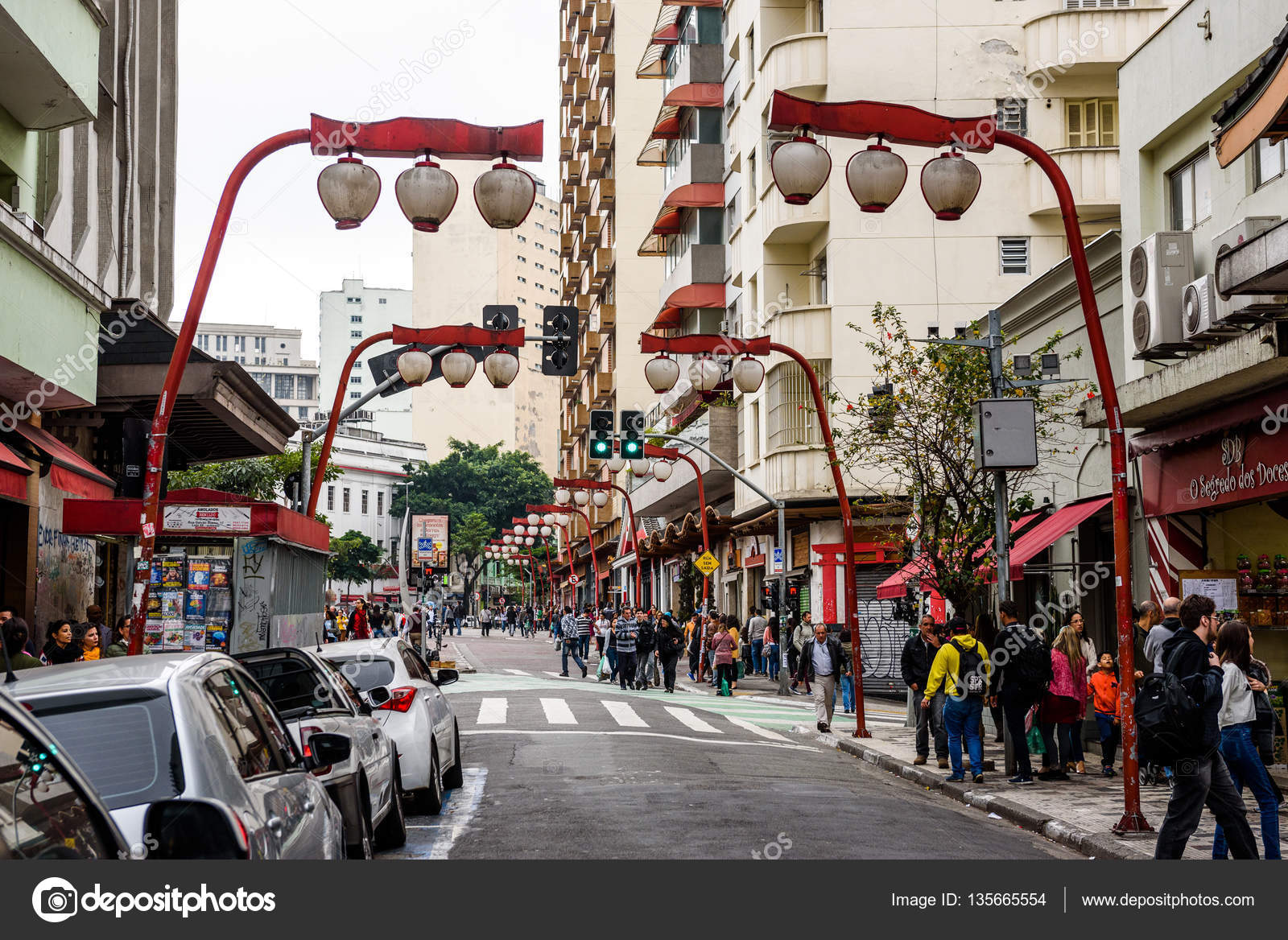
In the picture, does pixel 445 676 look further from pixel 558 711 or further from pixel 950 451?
pixel 558 711

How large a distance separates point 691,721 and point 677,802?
1104 centimetres

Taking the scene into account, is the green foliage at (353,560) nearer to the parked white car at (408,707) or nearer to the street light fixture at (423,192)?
the parked white car at (408,707)

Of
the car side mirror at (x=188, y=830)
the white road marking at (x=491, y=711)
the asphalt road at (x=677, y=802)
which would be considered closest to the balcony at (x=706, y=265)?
the white road marking at (x=491, y=711)

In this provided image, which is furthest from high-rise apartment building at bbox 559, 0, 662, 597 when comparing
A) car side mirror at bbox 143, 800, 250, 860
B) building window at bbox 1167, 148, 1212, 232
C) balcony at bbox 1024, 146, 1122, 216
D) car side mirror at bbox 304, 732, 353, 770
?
car side mirror at bbox 143, 800, 250, 860

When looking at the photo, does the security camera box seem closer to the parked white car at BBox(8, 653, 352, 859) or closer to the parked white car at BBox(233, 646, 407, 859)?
the parked white car at BBox(233, 646, 407, 859)

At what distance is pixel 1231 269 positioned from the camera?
11.7m

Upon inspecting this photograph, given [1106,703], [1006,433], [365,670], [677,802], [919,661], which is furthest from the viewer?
[919,661]

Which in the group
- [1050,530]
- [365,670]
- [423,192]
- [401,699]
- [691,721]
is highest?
[423,192]

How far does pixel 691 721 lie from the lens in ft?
77.5

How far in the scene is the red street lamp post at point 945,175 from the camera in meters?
10.9

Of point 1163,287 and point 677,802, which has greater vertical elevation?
point 1163,287

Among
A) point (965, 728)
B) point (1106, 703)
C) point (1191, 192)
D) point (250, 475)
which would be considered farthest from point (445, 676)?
point (250, 475)

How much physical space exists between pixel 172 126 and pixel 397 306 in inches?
5292

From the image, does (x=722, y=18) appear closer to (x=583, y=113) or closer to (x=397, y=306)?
(x=583, y=113)
